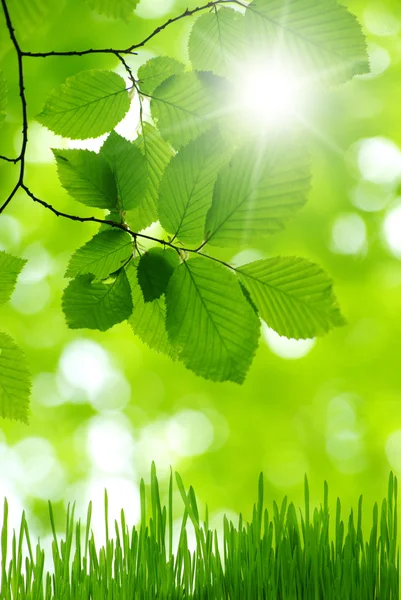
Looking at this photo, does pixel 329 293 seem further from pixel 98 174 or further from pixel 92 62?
pixel 92 62

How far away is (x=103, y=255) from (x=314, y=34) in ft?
0.79

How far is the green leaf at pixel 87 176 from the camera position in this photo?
1.37 ft

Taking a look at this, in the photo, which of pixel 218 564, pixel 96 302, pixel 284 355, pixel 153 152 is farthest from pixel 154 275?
pixel 284 355

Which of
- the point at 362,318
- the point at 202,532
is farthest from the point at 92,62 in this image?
the point at 202,532

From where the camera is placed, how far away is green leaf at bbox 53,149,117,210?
0.42 meters

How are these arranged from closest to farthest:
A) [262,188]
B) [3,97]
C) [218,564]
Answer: [262,188] < [3,97] < [218,564]

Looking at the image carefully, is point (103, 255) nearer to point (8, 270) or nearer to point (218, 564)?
point (8, 270)

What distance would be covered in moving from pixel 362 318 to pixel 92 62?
2.84 metres

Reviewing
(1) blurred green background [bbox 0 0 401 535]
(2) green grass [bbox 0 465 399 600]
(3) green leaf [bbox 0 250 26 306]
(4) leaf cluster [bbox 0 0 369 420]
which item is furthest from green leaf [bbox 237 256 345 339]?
(1) blurred green background [bbox 0 0 401 535]

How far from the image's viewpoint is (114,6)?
436 mm

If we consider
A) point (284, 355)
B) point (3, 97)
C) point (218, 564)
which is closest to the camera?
point (3, 97)

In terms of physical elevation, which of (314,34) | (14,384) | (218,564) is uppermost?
(314,34)

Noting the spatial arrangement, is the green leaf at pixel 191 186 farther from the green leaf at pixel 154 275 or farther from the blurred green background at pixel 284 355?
the blurred green background at pixel 284 355

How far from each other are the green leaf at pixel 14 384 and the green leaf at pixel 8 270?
0.04 m
